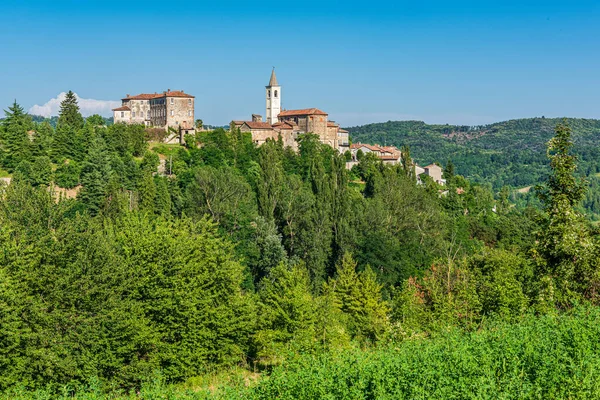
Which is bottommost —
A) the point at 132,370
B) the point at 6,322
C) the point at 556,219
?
the point at 132,370

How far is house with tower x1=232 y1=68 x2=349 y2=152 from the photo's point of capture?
89.1 meters

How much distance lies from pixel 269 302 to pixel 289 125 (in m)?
64.1

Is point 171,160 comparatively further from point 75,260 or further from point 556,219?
point 556,219

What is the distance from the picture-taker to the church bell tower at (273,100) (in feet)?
345

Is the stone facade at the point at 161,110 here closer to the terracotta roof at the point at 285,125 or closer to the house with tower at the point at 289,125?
the house with tower at the point at 289,125

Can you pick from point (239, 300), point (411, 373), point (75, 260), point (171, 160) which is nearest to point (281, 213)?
point (171, 160)

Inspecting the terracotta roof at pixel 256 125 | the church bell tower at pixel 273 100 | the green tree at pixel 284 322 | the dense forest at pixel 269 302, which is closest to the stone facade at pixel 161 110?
the terracotta roof at pixel 256 125

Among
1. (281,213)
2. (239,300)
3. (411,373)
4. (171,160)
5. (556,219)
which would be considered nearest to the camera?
(411,373)

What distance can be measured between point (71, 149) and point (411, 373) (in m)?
57.5

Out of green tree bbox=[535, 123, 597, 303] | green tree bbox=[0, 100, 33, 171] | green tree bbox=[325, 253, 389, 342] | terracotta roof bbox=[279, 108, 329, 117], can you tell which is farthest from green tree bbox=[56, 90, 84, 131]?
green tree bbox=[535, 123, 597, 303]

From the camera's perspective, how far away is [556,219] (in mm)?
24484

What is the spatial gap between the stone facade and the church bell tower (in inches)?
635

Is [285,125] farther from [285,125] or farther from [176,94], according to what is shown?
[176,94]

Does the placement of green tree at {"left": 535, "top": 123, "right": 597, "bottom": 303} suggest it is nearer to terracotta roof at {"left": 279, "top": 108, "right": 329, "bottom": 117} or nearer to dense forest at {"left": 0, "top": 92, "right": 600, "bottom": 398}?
dense forest at {"left": 0, "top": 92, "right": 600, "bottom": 398}
